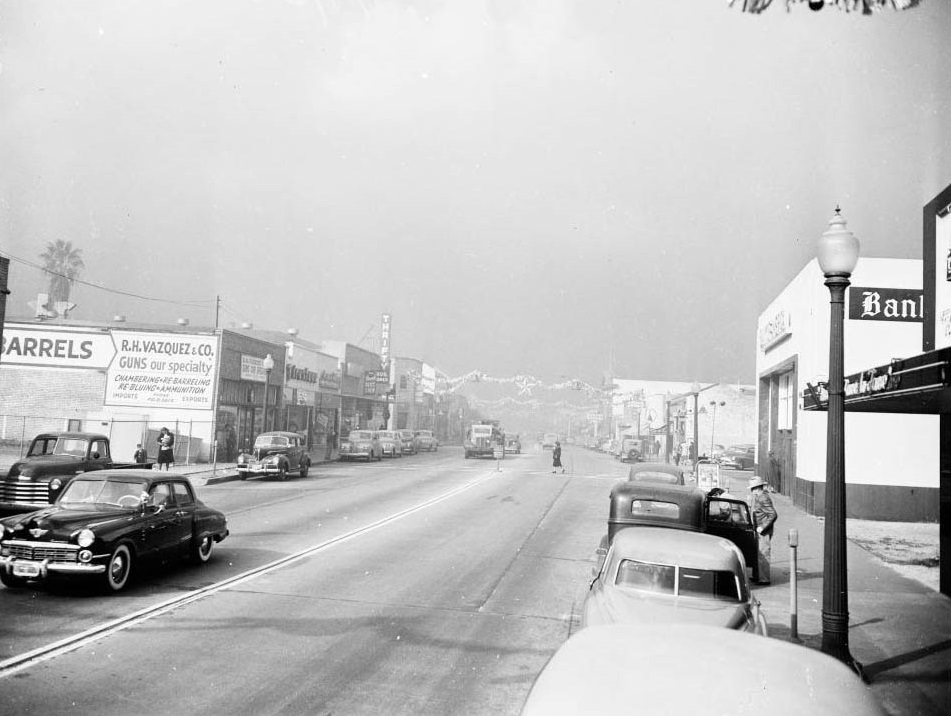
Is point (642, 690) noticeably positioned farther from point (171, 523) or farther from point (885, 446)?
point (885, 446)

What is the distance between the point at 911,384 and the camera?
8.05 meters

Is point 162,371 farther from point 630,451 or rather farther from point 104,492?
point 630,451

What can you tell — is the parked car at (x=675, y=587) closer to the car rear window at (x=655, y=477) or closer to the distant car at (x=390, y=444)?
the car rear window at (x=655, y=477)

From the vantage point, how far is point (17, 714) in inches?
215

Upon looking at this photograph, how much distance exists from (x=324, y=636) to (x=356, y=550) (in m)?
5.34

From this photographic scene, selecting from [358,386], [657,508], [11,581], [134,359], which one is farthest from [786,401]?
[358,386]

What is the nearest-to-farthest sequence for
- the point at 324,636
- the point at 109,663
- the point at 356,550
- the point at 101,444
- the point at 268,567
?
the point at 109,663, the point at 324,636, the point at 268,567, the point at 356,550, the point at 101,444

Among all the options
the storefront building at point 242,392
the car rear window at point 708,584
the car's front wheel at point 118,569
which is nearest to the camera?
the car rear window at point 708,584

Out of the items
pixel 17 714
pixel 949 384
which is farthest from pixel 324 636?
pixel 949 384

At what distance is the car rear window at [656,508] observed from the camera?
11.2 meters

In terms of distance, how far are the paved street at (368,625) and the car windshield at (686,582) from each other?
1374 mm

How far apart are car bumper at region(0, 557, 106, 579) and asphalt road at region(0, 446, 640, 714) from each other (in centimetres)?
32

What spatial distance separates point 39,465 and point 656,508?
1256 cm

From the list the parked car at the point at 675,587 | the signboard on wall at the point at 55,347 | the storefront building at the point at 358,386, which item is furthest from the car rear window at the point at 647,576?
the storefront building at the point at 358,386
